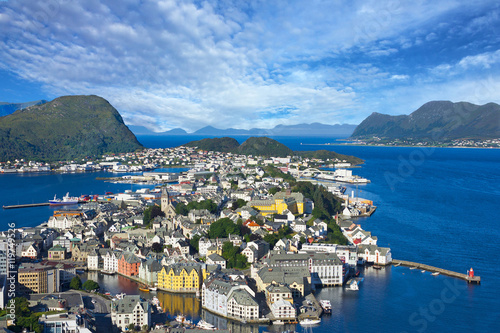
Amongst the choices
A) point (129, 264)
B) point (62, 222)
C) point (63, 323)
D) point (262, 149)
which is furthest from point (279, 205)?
point (262, 149)

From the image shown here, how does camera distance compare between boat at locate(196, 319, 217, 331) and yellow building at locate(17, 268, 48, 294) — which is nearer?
boat at locate(196, 319, 217, 331)

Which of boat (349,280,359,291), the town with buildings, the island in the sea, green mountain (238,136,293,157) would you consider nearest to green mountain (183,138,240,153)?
green mountain (238,136,293,157)

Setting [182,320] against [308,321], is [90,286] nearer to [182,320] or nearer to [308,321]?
[182,320]

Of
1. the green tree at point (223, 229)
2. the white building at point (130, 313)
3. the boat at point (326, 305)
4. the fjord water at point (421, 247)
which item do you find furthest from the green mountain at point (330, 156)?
the white building at point (130, 313)

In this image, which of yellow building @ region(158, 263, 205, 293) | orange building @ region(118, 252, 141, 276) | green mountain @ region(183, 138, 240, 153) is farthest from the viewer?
green mountain @ region(183, 138, 240, 153)

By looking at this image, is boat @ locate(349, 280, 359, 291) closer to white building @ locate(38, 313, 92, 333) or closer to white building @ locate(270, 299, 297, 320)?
white building @ locate(270, 299, 297, 320)

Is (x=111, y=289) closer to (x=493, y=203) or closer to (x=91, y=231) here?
(x=91, y=231)
